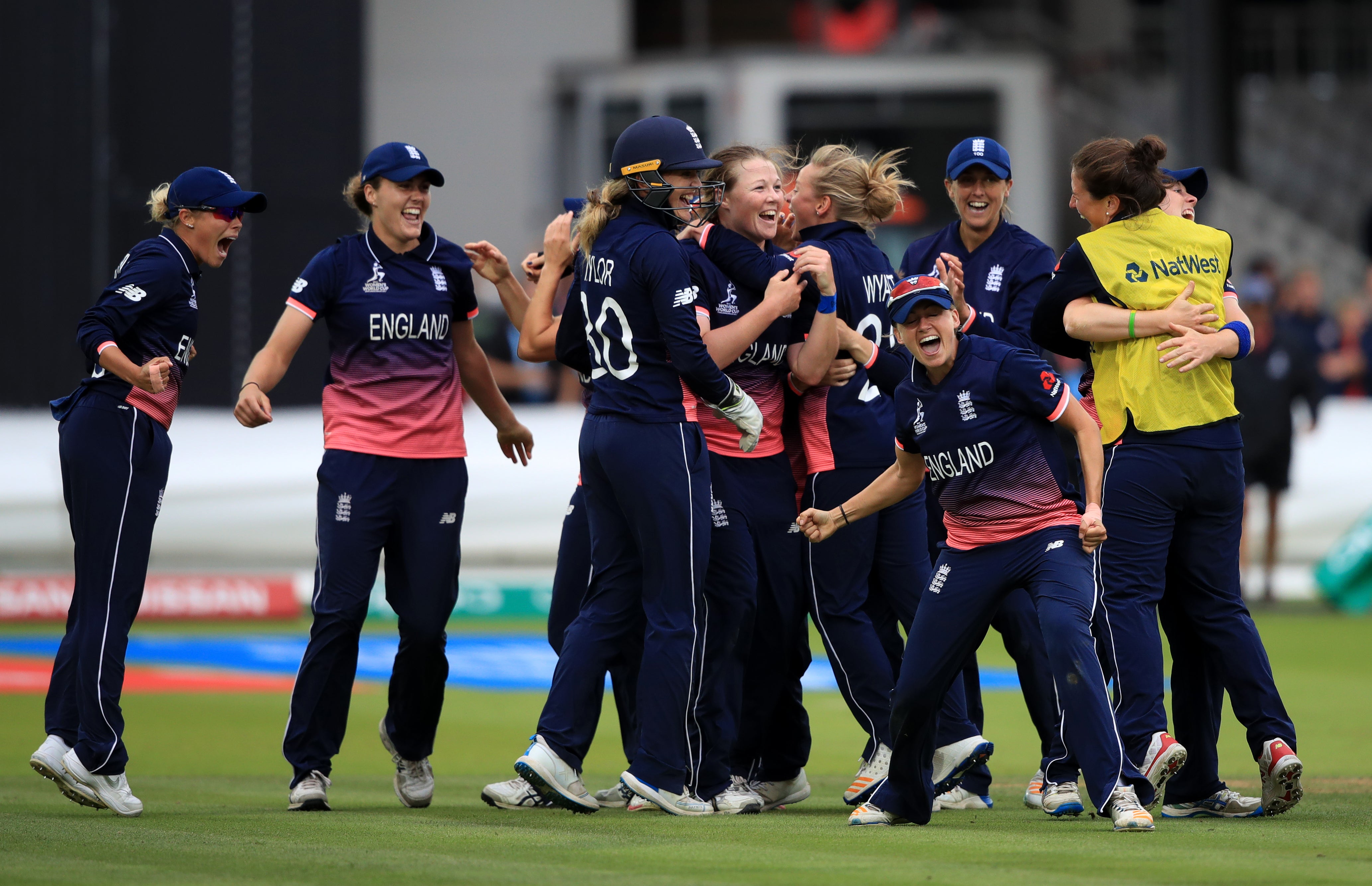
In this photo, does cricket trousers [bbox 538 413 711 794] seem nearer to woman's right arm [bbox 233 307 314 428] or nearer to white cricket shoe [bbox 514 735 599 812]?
white cricket shoe [bbox 514 735 599 812]

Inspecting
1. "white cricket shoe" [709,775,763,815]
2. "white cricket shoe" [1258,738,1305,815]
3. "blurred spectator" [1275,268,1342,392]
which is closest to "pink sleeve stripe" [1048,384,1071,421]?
"white cricket shoe" [1258,738,1305,815]

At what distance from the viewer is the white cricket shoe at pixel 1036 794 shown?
6.52 metres

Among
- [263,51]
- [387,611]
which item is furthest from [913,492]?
[263,51]

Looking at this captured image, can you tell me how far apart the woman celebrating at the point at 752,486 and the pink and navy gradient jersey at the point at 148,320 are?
6.17 feet

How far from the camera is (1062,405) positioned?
19.0 feet

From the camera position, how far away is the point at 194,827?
5840 mm

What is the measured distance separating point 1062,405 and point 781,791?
6.56 feet

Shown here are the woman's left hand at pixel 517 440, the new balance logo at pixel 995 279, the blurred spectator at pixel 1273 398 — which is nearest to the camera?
the new balance logo at pixel 995 279

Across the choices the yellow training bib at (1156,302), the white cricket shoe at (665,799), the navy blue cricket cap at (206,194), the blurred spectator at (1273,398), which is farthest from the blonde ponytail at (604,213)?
the blurred spectator at (1273,398)

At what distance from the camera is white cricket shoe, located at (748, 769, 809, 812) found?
6801mm

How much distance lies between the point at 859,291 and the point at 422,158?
1.76 meters

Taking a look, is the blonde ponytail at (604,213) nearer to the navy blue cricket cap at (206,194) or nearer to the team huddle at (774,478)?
the team huddle at (774,478)

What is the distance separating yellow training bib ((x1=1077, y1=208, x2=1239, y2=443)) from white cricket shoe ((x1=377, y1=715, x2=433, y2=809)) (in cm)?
Answer: 284

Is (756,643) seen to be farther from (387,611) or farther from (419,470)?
(387,611)
